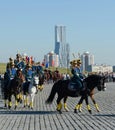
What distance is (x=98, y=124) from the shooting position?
14.6 meters

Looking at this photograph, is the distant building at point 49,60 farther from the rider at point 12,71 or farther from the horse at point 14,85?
the horse at point 14,85

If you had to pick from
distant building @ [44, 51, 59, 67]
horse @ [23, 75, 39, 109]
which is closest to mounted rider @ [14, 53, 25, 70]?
horse @ [23, 75, 39, 109]

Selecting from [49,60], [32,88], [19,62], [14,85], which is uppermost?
[49,60]

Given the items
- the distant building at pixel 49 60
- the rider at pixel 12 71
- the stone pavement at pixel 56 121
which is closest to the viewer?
the stone pavement at pixel 56 121

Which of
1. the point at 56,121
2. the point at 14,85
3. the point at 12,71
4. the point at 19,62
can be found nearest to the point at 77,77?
the point at 14,85

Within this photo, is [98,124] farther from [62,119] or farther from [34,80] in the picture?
[34,80]

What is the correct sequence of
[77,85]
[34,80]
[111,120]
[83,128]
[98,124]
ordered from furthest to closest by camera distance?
[34,80] → [77,85] → [111,120] → [98,124] → [83,128]

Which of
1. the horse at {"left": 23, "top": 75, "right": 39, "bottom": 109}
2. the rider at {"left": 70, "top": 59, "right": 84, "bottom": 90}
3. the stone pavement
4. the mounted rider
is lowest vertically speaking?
the stone pavement

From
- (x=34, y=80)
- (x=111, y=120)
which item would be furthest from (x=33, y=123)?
(x=34, y=80)

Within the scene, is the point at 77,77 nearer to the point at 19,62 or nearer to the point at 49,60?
the point at 19,62

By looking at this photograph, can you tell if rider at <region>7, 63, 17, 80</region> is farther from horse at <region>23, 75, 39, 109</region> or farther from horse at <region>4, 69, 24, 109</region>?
horse at <region>23, 75, 39, 109</region>

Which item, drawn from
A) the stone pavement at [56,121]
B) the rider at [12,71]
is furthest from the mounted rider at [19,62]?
the stone pavement at [56,121]

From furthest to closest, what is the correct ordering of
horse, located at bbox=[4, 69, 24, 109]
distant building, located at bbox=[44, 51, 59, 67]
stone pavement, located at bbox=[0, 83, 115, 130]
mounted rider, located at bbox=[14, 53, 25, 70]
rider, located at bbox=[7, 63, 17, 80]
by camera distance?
distant building, located at bbox=[44, 51, 59, 67] → mounted rider, located at bbox=[14, 53, 25, 70] → rider, located at bbox=[7, 63, 17, 80] → horse, located at bbox=[4, 69, 24, 109] → stone pavement, located at bbox=[0, 83, 115, 130]

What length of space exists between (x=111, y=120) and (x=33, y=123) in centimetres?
262
